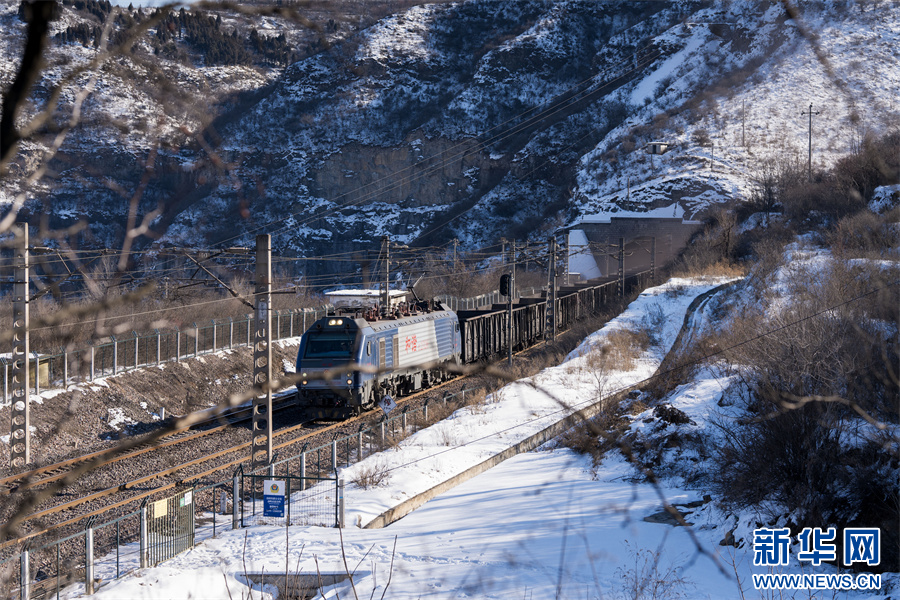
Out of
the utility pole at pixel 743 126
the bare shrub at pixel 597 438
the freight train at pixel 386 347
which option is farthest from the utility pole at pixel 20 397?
the utility pole at pixel 743 126

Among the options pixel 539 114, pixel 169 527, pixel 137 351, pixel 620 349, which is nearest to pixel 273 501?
pixel 169 527

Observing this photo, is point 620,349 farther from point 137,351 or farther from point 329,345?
point 137,351

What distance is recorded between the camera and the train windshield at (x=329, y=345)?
22.6m

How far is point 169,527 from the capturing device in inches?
501

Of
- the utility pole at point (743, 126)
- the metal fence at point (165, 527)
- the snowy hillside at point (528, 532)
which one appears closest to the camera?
the snowy hillside at point (528, 532)

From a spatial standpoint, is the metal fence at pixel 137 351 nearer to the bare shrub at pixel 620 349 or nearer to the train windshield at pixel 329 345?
the train windshield at pixel 329 345

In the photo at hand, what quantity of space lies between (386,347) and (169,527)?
1164 centimetres

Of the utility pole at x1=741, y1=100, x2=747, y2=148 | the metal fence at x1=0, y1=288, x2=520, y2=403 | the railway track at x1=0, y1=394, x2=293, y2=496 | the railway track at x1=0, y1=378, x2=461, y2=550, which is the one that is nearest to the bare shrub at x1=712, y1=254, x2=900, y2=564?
the railway track at x1=0, y1=394, x2=293, y2=496

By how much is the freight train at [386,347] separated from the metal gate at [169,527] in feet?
16.3

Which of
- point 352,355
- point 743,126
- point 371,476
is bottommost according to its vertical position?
point 371,476

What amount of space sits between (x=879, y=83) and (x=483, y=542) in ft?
335

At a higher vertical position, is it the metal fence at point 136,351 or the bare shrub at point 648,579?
the metal fence at point 136,351

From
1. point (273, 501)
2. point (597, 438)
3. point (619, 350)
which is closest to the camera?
point (273, 501)

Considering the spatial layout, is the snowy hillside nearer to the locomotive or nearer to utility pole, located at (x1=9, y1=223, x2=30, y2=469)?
the locomotive
